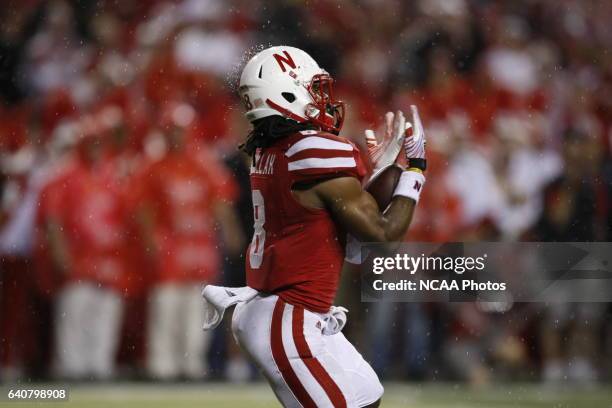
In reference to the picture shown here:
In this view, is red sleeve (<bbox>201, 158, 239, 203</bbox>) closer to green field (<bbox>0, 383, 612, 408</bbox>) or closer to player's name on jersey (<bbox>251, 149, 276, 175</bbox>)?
green field (<bbox>0, 383, 612, 408</bbox>)

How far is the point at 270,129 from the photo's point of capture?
2.22 m

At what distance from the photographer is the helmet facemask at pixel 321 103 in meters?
2.28

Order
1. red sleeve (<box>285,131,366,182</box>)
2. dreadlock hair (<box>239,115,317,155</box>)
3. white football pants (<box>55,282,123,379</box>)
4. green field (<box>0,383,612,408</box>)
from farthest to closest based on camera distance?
1. white football pants (<box>55,282,123,379</box>)
2. green field (<box>0,383,612,408</box>)
3. dreadlock hair (<box>239,115,317,155</box>)
4. red sleeve (<box>285,131,366,182</box>)

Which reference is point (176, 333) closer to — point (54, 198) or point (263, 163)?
point (54, 198)

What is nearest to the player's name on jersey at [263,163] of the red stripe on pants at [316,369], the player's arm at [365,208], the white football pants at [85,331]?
the player's arm at [365,208]

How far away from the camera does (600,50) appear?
6004 mm

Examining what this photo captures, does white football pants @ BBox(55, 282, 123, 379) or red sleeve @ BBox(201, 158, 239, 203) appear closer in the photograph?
white football pants @ BBox(55, 282, 123, 379)

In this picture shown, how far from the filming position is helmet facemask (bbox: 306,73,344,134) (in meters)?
2.28

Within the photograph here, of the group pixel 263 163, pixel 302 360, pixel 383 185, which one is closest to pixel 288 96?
pixel 263 163

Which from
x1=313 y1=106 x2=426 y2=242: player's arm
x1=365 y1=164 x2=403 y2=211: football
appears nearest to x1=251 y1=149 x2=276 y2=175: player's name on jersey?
x1=313 y1=106 x2=426 y2=242: player's arm

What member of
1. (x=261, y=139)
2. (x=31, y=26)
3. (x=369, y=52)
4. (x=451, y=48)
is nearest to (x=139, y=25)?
(x=31, y=26)

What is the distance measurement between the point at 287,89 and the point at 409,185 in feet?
1.14

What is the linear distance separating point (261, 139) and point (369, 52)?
3.55 metres

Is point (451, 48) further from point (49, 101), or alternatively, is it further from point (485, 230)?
point (49, 101)
